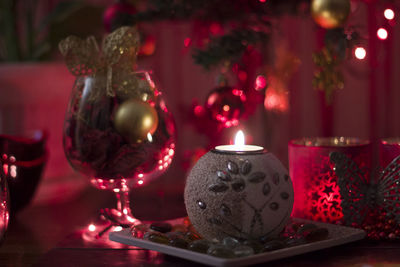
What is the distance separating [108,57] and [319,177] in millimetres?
344

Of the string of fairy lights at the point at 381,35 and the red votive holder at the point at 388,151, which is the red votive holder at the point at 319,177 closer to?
the red votive holder at the point at 388,151

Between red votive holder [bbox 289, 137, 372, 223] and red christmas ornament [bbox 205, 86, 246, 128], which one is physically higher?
red christmas ornament [bbox 205, 86, 246, 128]

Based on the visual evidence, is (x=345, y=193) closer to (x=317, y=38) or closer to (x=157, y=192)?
(x=157, y=192)

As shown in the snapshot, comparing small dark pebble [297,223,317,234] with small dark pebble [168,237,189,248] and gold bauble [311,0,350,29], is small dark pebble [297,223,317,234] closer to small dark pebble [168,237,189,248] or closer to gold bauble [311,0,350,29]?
small dark pebble [168,237,189,248]

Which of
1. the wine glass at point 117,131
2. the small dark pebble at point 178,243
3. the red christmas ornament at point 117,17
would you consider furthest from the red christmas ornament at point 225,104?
the small dark pebble at point 178,243

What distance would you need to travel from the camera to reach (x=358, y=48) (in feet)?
2.82

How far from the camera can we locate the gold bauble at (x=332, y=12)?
842mm

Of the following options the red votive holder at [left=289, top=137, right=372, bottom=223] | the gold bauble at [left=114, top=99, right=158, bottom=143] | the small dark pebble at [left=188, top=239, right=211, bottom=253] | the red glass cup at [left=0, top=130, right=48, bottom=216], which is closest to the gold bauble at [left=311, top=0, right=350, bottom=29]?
the red votive holder at [left=289, top=137, right=372, bottom=223]

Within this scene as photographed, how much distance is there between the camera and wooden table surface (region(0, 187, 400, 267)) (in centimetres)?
67

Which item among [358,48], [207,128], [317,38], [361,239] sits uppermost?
[317,38]

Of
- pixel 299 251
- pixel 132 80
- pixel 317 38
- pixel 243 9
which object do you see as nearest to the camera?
pixel 299 251

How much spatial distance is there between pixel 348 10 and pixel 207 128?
1.15ft

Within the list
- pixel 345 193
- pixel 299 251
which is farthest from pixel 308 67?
pixel 299 251

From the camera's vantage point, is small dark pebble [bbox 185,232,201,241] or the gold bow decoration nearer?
small dark pebble [bbox 185,232,201,241]
